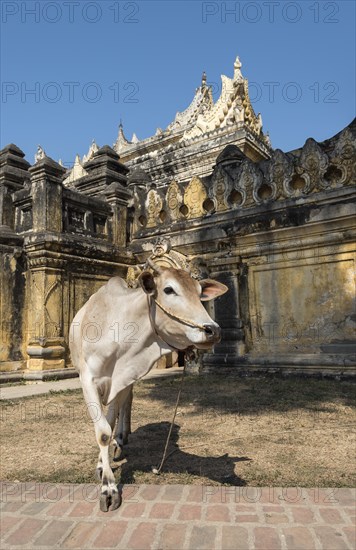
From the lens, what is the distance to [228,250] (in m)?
8.82

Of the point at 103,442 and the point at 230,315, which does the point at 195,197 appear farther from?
the point at 103,442

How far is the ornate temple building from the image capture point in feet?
24.5

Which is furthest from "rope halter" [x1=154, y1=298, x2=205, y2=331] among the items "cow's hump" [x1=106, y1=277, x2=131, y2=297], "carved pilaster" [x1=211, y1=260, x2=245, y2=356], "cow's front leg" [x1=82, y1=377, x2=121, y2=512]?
"carved pilaster" [x1=211, y1=260, x2=245, y2=356]

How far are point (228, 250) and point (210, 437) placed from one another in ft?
16.6

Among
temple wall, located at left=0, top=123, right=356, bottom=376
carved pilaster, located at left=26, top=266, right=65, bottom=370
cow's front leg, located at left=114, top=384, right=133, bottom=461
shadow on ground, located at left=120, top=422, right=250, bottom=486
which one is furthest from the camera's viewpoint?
carved pilaster, located at left=26, top=266, right=65, bottom=370

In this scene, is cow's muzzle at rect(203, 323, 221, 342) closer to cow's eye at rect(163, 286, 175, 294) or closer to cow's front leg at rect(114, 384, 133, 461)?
cow's eye at rect(163, 286, 175, 294)

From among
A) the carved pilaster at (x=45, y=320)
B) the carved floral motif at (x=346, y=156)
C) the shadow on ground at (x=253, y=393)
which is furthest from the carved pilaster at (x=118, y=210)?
the carved floral motif at (x=346, y=156)

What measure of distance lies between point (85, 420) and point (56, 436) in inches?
26.5

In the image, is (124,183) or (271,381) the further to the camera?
(124,183)

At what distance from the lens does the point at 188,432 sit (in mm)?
4555

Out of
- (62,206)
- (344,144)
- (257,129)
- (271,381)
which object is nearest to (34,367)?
(62,206)

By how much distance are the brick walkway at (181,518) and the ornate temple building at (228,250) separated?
4852 millimetres

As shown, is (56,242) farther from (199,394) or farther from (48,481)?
(48,481)

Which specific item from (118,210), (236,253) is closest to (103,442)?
(236,253)
